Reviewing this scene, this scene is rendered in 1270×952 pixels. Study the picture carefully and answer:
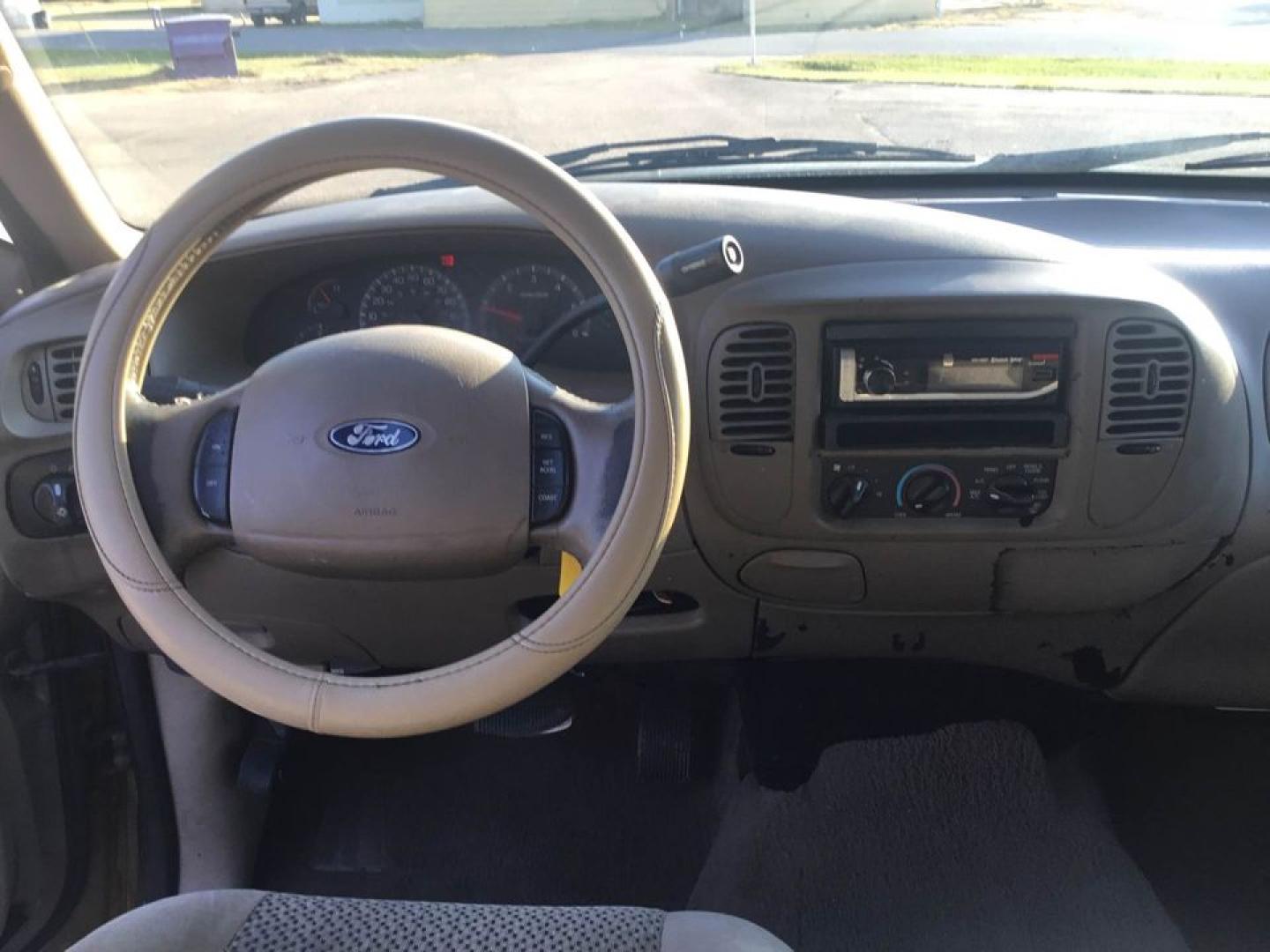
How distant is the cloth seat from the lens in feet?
4.54

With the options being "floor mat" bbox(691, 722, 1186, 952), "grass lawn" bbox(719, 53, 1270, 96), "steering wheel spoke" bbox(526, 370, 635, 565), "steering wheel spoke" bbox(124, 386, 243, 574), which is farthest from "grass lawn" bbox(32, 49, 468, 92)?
"floor mat" bbox(691, 722, 1186, 952)

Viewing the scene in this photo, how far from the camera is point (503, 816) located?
2.65 meters

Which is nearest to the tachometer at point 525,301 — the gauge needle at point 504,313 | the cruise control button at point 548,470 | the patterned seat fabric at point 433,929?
the gauge needle at point 504,313

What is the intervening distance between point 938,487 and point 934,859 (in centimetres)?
89

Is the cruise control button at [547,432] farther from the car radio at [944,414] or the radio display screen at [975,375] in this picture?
the radio display screen at [975,375]

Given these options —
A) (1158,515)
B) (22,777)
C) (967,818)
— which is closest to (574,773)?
(967,818)

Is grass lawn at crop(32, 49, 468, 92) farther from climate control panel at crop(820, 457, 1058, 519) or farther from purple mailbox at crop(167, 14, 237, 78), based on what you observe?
climate control panel at crop(820, 457, 1058, 519)

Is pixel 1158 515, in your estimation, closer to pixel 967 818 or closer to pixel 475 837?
pixel 967 818

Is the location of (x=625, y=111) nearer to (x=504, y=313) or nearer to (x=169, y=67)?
(x=504, y=313)

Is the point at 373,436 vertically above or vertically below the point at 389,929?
above

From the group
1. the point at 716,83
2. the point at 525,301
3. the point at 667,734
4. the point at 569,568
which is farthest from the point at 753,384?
the point at 667,734

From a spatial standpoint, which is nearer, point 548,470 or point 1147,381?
point 548,470

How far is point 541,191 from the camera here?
1315 millimetres

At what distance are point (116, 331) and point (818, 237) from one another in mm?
985
